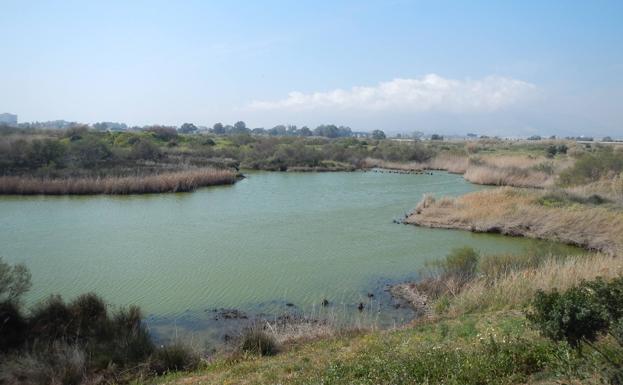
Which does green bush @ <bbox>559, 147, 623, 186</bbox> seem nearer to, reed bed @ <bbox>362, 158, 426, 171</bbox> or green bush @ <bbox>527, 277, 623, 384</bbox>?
reed bed @ <bbox>362, 158, 426, 171</bbox>

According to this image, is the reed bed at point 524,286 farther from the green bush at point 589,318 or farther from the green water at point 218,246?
the green bush at point 589,318

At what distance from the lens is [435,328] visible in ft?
28.2

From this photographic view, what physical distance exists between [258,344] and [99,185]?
28.2 m

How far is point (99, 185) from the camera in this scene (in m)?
33.5

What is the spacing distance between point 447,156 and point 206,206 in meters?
37.4

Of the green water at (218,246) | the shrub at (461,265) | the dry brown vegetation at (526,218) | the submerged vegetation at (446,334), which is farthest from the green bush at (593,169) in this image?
the shrub at (461,265)

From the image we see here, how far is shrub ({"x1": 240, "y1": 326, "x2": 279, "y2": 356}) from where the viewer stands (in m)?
8.72

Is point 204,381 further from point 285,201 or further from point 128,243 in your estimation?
point 285,201

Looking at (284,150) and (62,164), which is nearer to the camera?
(62,164)

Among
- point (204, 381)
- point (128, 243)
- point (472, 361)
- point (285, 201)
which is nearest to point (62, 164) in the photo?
point (285, 201)

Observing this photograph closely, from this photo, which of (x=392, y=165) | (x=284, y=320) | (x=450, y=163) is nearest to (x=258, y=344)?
(x=284, y=320)

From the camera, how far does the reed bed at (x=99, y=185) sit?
32344 millimetres

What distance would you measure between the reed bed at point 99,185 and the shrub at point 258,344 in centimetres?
2732

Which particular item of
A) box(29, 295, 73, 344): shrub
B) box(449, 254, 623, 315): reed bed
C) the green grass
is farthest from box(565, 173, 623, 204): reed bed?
box(29, 295, 73, 344): shrub
